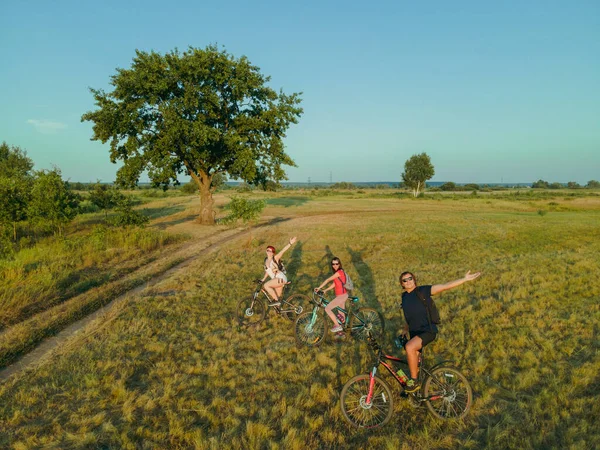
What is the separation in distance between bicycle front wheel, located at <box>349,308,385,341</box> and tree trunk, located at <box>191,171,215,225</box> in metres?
25.2

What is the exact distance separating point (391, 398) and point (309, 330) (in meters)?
3.26

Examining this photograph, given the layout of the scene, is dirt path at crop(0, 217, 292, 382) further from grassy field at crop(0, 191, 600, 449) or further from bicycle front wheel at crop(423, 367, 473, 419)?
bicycle front wheel at crop(423, 367, 473, 419)

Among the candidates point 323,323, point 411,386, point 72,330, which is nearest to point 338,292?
point 323,323

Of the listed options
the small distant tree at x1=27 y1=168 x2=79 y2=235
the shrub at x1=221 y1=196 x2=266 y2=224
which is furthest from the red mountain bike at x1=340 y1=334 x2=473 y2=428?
the small distant tree at x1=27 y1=168 x2=79 y2=235

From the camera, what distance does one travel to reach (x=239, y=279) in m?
14.9

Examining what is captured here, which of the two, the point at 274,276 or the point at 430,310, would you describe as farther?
the point at 274,276

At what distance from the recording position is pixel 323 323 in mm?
8445

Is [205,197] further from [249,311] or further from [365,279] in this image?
[249,311]

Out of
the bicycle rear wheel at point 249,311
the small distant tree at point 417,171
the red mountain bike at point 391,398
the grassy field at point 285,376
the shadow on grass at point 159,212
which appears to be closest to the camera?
the grassy field at point 285,376

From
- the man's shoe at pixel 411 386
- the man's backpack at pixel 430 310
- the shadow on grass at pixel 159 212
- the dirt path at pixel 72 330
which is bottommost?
the dirt path at pixel 72 330

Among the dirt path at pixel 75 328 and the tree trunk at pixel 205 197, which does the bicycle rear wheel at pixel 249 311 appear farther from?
the tree trunk at pixel 205 197

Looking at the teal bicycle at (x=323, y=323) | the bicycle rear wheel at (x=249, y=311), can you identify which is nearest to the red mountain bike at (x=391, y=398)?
the teal bicycle at (x=323, y=323)

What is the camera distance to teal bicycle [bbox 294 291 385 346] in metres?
8.23

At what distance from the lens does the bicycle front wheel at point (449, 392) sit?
17.9ft
